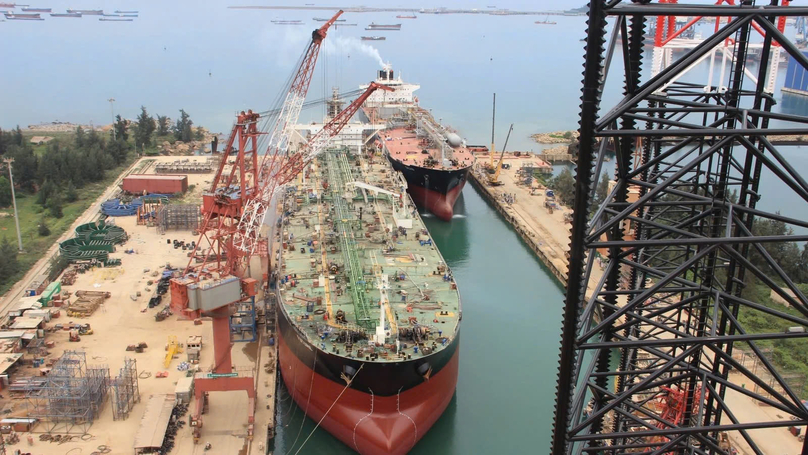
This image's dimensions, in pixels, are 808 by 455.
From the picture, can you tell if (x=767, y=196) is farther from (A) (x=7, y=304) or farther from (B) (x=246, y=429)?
(A) (x=7, y=304)

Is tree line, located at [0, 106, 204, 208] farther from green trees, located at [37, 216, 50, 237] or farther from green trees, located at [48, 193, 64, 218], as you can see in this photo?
green trees, located at [37, 216, 50, 237]

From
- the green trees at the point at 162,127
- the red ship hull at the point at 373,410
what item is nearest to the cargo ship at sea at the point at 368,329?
the red ship hull at the point at 373,410

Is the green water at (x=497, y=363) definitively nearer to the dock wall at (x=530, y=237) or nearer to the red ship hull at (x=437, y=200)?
the dock wall at (x=530, y=237)

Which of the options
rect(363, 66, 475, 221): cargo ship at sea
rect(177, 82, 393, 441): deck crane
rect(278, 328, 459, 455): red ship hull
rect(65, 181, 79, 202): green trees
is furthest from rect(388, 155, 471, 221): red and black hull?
rect(278, 328, 459, 455): red ship hull

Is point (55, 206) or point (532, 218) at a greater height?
point (55, 206)

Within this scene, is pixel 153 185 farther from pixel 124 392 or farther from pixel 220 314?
pixel 124 392

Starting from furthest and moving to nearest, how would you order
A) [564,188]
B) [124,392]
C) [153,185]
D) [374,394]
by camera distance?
[564,188], [153,185], [124,392], [374,394]

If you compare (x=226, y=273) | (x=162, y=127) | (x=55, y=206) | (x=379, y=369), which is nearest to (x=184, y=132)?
(x=162, y=127)
